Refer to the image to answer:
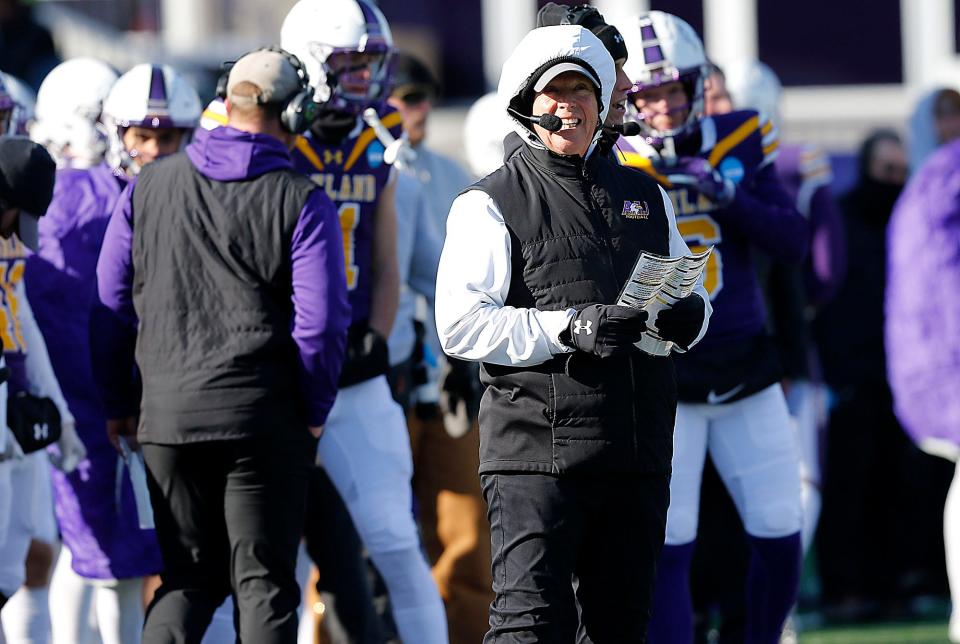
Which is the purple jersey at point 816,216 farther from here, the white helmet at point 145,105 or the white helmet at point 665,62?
the white helmet at point 145,105

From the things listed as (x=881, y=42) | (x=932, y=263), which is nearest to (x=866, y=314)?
(x=932, y=263)

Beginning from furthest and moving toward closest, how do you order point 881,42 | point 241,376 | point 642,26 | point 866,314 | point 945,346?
point 881,42, point 866,314, point 945,346, point 642,26, point 241,376

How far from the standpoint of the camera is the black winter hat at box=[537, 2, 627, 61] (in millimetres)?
4523

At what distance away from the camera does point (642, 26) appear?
5.43 meters

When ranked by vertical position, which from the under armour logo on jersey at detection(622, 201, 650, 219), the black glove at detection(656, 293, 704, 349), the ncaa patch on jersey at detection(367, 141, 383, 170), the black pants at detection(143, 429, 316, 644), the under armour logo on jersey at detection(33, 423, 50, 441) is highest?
the ncaa patch on jersey at detection(367, 141, 383, 170)

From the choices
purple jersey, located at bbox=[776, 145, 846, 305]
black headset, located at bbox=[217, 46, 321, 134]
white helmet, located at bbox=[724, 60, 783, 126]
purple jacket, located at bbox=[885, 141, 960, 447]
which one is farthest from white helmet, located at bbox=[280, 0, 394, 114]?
purple jersey, located at bbox=[776, 145, 846, 305]

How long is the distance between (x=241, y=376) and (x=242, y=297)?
0.65 ft

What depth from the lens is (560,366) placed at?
4066 mm

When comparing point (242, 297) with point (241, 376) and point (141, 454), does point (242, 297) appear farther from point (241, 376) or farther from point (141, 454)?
point (141, 454)

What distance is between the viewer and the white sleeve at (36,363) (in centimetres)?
520

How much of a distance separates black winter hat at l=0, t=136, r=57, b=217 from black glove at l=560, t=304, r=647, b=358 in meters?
1.67

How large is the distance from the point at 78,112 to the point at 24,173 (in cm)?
120

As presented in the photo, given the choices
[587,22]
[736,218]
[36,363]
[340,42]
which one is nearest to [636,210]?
[587,22]

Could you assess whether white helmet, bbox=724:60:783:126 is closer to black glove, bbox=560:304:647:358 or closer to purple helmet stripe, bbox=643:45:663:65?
purple helmet stripe, bbox=643:45:663:65
